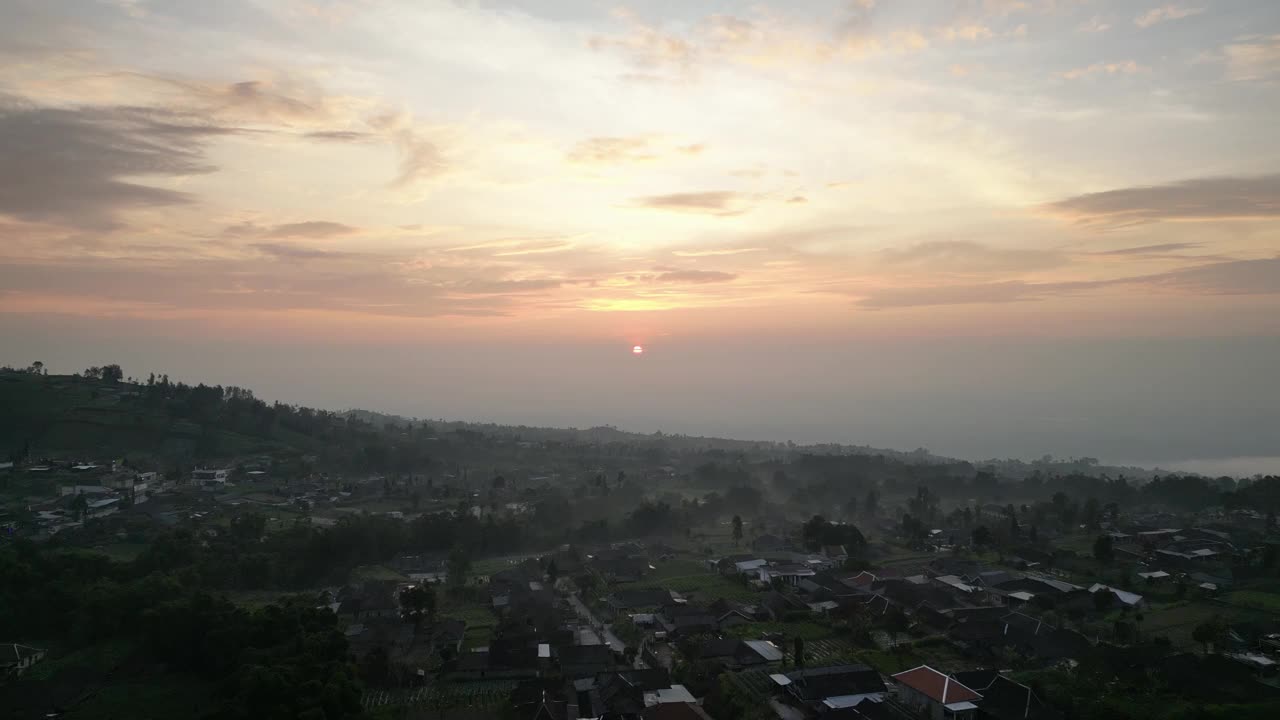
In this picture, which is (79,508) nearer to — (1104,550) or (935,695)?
(935,695)

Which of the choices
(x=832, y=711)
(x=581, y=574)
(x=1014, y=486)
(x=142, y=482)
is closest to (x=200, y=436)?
(x=142, y=482)

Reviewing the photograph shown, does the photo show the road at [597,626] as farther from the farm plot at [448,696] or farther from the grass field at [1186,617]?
the grass field at [1186,617]

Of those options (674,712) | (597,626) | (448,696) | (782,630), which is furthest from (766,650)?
(448,696)

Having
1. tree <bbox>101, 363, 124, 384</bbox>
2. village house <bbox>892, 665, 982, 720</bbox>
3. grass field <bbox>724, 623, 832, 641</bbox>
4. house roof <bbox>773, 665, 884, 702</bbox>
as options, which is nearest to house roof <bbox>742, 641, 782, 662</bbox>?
grass field <bbox>724, 623, 832, 641</bbox>

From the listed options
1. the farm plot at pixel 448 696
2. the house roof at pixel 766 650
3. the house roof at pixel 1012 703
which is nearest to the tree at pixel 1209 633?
the house roof at pixel 1012 703

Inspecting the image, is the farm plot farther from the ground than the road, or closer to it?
closer to it

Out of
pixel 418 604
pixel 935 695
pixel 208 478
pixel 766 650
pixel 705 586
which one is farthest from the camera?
pixel 208 478

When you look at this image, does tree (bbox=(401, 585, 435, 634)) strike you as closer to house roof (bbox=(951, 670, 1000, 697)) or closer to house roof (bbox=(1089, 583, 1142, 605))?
house roof (bbox=(951, 670, 1000, 697))
